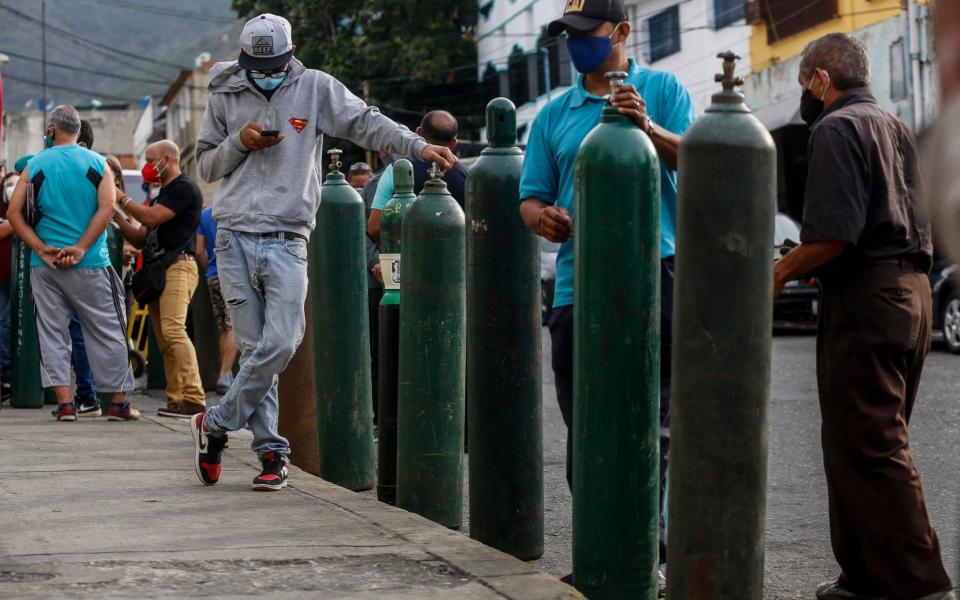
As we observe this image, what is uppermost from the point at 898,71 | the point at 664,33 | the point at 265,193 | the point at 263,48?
the point at 664,33

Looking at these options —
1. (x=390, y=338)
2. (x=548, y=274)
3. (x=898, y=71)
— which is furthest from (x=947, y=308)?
(x=898, y=71)

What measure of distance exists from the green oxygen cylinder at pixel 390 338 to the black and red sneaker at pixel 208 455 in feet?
2.26

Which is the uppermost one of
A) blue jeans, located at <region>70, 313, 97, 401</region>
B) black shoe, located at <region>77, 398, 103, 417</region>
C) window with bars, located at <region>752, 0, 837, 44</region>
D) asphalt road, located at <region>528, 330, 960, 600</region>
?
window with bars, located at <region>752, 0, 837, 44</region>

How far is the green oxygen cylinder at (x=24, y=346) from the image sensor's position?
37.3 ft

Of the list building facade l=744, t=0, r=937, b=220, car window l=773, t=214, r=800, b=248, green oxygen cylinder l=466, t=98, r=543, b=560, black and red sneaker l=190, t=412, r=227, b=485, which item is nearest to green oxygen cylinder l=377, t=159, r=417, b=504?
black and red sneaker l=190, t=412, r=227, b=485

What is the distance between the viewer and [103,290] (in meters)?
10.0

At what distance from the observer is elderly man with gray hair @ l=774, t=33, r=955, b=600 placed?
15.8ft

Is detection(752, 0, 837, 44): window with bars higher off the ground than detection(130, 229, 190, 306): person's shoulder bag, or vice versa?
detection(752, 0, 837, 44): window with bars

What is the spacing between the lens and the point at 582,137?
5.32 metres

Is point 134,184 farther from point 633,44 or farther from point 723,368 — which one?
point 633,44

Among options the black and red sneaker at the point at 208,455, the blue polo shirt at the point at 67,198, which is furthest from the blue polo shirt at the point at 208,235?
the black and red sneaker at the point at 208,455

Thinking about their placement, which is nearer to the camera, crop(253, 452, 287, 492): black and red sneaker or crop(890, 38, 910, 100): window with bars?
crop(253, 452, 287, 492): black and red sneaker

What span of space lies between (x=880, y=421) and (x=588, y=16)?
1590 mm

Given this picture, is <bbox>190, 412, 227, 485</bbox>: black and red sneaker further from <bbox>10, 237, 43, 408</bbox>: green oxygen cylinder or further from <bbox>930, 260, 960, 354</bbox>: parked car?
<bbox>930, 260, 960, 354</bbox>: parked car
